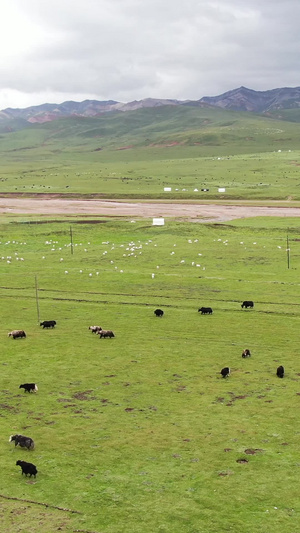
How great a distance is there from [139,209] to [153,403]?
90029mm

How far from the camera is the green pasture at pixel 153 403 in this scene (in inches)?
741

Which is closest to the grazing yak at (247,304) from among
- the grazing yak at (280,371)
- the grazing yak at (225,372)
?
the grazing yak at (280,371)

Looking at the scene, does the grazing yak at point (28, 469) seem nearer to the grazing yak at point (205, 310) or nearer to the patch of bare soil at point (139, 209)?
the grazing yak at point (205, 310)

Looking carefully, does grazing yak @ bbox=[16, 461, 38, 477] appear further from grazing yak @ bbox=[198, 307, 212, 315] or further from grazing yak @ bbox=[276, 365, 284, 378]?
grazing yak @ bbox=[198, 307, 212, 315]

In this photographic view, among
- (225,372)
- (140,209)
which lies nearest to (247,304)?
(225,372)

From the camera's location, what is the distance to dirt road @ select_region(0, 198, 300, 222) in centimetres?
10425

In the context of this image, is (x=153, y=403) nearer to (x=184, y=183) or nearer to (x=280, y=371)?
(x=280, y=371)

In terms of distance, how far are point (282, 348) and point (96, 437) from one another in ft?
48.9

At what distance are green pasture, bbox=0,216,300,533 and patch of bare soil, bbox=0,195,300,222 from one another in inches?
1780

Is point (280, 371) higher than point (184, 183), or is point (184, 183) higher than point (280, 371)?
point (184, 183)

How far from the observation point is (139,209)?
379ft

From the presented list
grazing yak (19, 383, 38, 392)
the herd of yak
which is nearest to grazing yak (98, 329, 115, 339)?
the herd of yak

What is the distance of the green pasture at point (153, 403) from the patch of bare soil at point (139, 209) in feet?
148

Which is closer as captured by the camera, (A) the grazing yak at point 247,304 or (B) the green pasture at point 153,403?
(B) the green pasture at point 153,403
